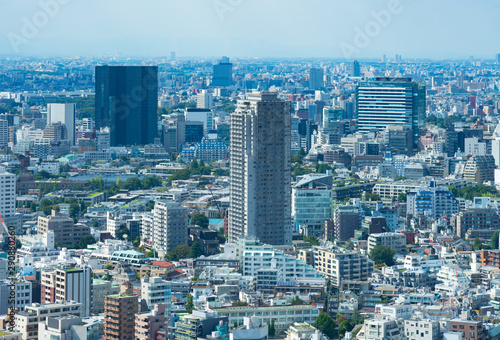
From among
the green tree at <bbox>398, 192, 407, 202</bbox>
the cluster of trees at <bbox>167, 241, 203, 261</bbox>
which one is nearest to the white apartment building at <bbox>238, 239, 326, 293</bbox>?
the cluster of trees at <bbox>167, 241, 203, 261</bbox>

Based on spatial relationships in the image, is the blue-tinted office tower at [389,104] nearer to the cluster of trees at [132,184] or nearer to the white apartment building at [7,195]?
the cluster of trees at [132,184]

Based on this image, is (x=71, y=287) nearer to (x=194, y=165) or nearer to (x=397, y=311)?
(x=397, y=311)

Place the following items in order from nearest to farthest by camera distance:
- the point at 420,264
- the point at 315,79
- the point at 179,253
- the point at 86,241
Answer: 1. the point at 420,264
2. the point at 179,253
3. the point at 86,241
4. the point at 315,79

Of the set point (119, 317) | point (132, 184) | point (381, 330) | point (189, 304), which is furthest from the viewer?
point (132, 184)

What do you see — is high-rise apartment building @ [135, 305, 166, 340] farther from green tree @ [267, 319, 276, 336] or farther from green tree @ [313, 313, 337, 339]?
green tree @ [313, 313, 337, 339]

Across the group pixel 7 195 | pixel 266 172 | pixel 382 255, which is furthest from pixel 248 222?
pixel 7 195

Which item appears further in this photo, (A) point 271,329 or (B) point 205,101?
(B) point 205,101

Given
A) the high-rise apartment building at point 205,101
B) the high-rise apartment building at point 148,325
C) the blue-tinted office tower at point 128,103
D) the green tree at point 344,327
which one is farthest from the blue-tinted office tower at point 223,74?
the high-rise apartment building at point 148,325
